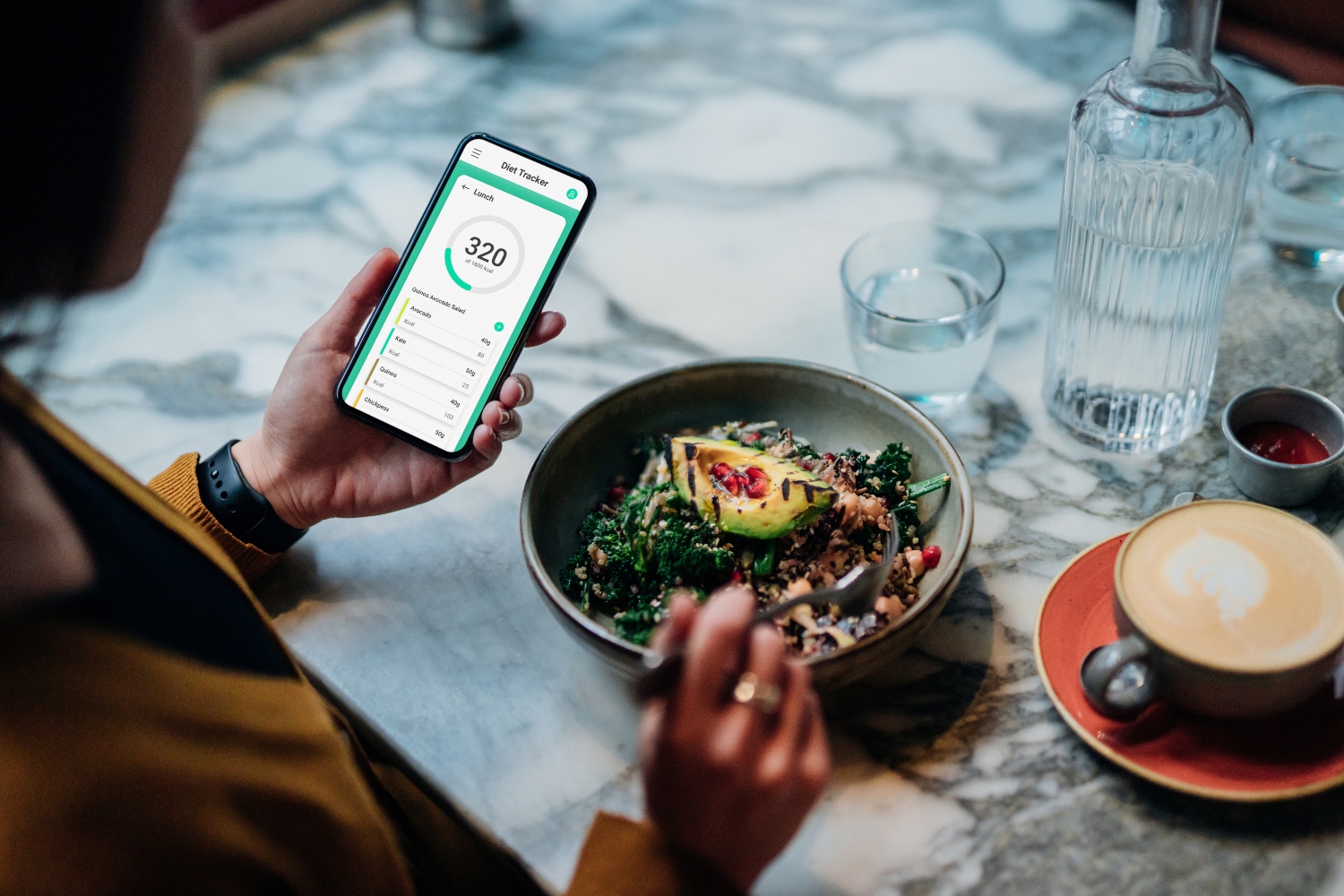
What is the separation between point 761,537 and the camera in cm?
85

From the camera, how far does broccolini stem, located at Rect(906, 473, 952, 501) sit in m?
0.89

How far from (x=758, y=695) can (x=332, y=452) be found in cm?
54

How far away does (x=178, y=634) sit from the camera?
638 millimetres

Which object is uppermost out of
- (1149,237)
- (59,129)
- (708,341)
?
(59,129)

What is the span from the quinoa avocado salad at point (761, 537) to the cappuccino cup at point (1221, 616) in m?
0.17

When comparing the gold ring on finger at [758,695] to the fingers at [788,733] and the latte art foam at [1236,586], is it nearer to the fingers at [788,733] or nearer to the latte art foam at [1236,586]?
the fingers at [788,733]

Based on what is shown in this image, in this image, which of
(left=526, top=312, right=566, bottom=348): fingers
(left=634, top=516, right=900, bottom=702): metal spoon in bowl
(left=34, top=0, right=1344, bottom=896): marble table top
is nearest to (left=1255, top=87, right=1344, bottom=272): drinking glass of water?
(left=34, top=0, right=1344, bottom=896): marble table top

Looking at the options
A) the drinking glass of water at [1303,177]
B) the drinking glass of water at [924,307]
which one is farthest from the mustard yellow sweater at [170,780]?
the drinking glass of water at [1303,177]

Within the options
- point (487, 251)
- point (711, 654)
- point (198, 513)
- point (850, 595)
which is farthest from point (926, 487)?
point (198, 513)

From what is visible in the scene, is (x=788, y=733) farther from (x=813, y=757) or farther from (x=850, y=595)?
(x=850, y=595)

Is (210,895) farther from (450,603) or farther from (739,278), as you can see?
(739,278)

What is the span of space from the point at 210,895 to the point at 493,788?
24 cm

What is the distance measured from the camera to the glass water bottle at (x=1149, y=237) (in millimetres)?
864

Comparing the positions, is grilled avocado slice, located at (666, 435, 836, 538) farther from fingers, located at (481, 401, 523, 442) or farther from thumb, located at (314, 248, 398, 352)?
thumb, located at (314, 248, 398, 352)
